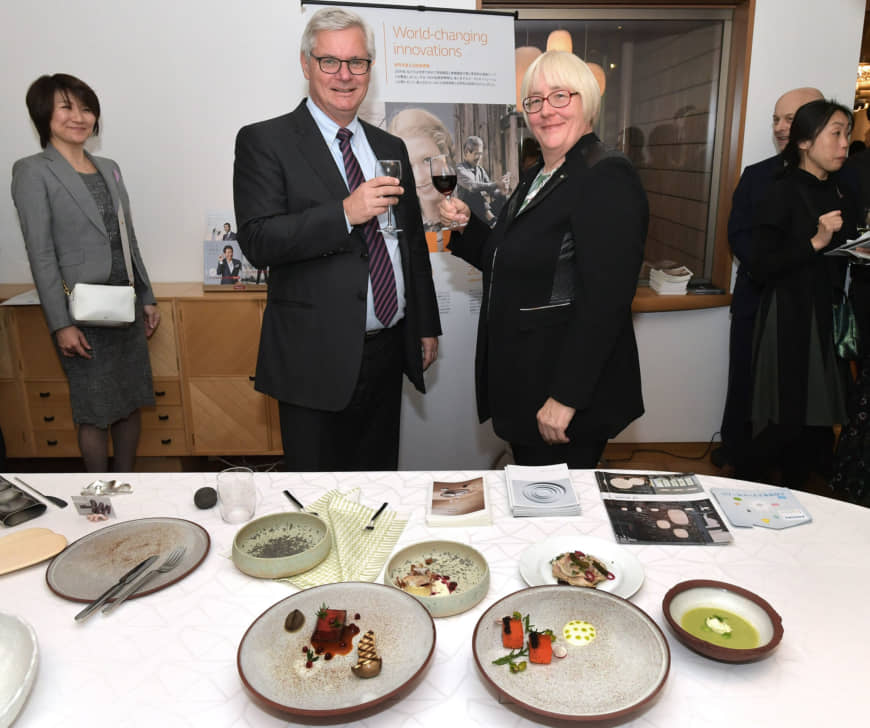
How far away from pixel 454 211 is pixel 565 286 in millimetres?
479

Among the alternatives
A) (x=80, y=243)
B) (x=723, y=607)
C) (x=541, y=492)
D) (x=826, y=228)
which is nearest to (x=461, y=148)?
(x=826, y=228)

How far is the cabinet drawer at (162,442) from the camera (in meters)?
3.29

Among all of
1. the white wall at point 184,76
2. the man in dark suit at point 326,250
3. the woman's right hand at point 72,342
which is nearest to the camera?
the man in dark suit at point 326,250

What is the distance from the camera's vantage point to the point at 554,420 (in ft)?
6.02

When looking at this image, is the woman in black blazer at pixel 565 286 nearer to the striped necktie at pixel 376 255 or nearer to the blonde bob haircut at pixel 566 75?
the blonde bob haircut at pixel 566 75

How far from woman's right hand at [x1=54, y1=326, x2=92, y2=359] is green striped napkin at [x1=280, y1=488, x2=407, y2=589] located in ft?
5.54

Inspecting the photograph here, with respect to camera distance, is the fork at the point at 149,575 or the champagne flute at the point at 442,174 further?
the champagne flute at the point at 442,174

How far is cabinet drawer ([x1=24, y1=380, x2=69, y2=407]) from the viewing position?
3195 mm

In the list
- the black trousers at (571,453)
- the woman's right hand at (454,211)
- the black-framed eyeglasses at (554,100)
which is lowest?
the black trousers at (571,453)

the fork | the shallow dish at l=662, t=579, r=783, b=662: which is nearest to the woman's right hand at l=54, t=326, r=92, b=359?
the fork

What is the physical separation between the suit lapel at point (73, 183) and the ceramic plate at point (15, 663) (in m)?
1.99

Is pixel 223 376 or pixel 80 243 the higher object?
pixel 80 243

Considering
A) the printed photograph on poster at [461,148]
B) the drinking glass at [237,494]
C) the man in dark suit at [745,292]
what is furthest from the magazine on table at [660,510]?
the printed photograph on poster at [461,148]

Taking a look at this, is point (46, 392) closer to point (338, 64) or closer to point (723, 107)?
point (338, 64)
